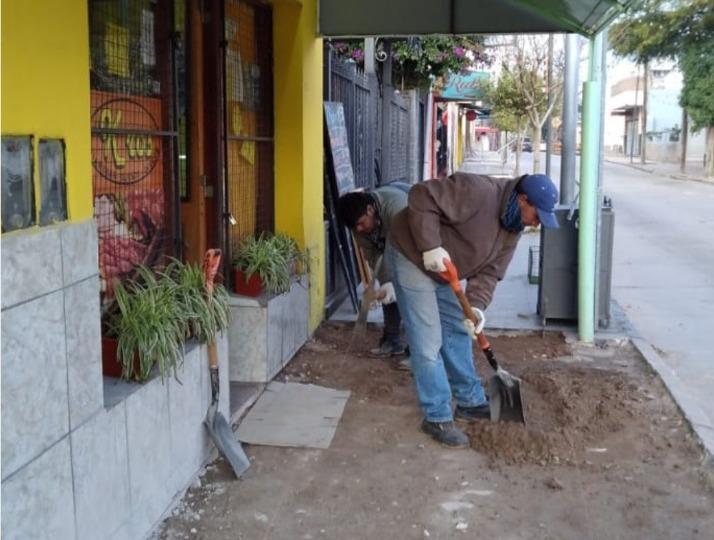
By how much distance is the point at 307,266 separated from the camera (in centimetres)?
697

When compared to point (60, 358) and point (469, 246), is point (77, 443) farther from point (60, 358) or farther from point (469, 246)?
point (469, 246)

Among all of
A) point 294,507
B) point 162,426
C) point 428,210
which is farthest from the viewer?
point 428,210

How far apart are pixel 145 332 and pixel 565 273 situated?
4656 millimetres

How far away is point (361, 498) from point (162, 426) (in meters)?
1.05

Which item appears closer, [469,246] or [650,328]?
[469,246]

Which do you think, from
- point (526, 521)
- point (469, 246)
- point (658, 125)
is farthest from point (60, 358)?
point (658, 125)

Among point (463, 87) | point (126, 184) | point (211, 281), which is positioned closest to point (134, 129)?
point (126, 184)

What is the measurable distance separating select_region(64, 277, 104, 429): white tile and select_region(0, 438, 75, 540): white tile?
0.16 m

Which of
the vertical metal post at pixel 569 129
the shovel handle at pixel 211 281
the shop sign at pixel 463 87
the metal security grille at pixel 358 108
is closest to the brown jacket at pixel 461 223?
the shovel handle at pixel 211 281

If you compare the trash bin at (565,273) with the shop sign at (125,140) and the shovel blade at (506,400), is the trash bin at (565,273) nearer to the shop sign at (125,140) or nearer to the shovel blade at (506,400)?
the shovel blade at (506,400)

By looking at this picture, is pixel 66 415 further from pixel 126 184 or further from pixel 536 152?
pixel 536 152

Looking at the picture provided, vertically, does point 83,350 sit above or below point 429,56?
below

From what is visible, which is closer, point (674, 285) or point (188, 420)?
point (188, 420)

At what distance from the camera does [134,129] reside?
15.2ft
